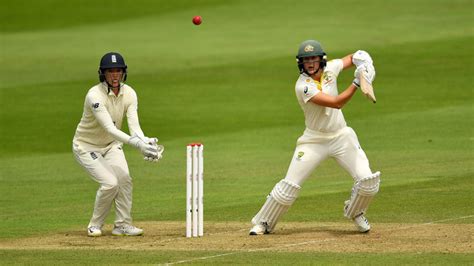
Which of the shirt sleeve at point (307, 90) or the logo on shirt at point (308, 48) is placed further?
the logo on shirt at point (308, 48)

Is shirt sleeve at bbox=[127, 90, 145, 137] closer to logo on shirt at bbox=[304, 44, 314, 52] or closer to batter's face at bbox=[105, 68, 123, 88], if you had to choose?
batter's face at bbox=[105, 68, 123, 88]

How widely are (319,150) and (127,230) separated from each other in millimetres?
2404

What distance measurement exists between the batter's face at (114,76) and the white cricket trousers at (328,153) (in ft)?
7.38

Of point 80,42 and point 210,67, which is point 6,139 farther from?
point 80,42

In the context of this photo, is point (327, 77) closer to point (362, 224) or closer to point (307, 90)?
point (307, 90)

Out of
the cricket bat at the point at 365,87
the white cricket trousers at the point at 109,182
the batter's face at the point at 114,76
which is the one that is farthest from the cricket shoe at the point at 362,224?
the batter's face at the point at 114,76

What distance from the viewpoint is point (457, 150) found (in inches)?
885

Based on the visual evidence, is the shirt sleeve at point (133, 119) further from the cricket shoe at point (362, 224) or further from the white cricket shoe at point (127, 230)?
the cricket shoe at point (362, 224)

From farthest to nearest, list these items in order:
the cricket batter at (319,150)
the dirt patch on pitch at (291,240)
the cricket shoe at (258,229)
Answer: the cricket shoe at (258,229)
the cricket batter at (319,150)
the dirt patch on pitch at (291,240)

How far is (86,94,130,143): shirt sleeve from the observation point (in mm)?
14383

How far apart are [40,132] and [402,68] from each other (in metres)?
10.8

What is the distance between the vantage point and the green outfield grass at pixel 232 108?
1655 centimetres

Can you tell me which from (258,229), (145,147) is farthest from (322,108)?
(145,147)

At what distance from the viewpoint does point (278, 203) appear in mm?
14266
